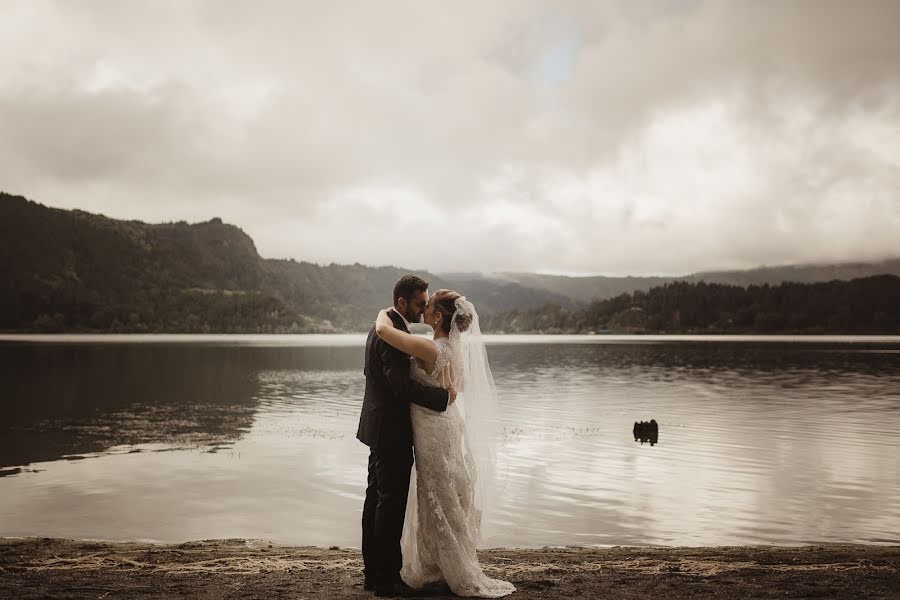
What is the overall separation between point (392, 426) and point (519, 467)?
56.5 feet

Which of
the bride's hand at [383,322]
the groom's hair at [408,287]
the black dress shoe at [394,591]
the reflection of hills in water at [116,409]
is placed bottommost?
the reflection of hills in water at [116,409]

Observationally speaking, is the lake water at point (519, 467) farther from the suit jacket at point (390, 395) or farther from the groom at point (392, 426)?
the suit jacket at point (390, 395)

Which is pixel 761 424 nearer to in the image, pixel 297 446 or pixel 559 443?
pixel 559 443

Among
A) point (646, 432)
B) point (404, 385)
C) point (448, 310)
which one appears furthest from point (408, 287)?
point (646, 432)

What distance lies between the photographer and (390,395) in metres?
8.70

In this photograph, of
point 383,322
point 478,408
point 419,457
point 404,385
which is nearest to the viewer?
point 383,322

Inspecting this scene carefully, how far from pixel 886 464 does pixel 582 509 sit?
47.9 feet

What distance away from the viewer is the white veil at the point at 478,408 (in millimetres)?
9383

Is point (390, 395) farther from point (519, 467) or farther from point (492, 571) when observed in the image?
point (519, 467)

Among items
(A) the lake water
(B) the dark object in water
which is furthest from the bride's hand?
(B) the dark object in water

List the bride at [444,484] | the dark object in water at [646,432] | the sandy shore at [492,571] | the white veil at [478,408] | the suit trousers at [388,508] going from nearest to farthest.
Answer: the suit trousers at [388,508]
the bride at [444,484]
the sandy shore at [492,571]
the white veil at [478,408]
the dark object in water at [646,432]

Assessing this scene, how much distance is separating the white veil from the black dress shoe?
1101 mm

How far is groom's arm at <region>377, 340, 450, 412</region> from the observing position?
334 inches

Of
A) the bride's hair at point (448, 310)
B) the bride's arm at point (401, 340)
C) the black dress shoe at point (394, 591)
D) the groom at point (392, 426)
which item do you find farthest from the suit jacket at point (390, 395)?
the black dress shoe at point (394, 591)
